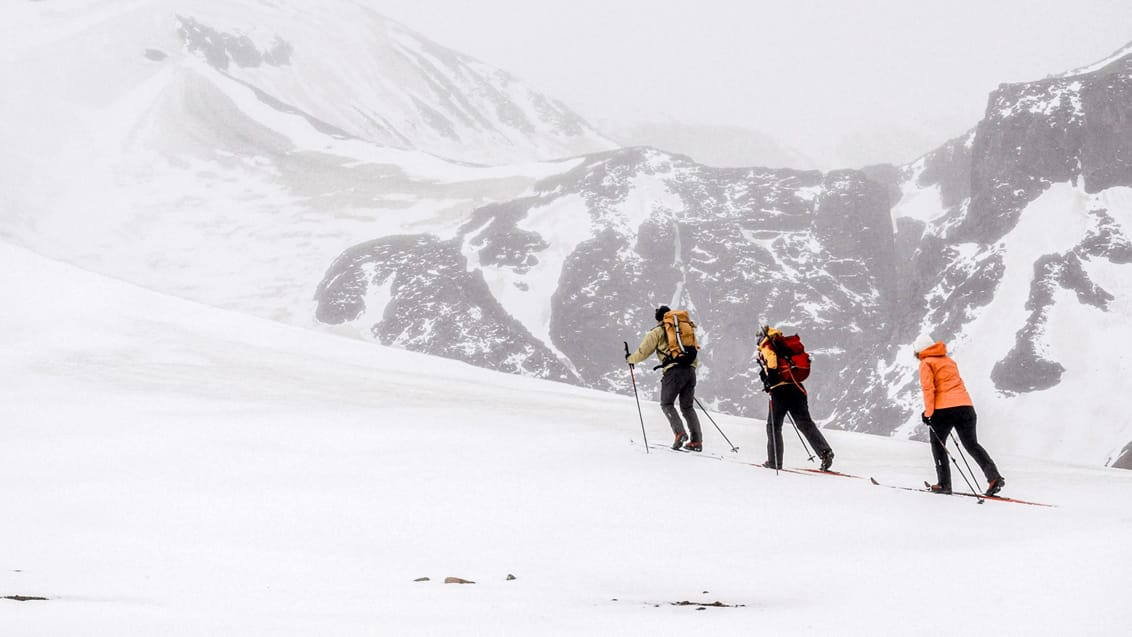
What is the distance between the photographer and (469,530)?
827cm

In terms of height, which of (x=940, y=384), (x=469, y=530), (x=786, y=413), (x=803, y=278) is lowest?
(x=469, y=530)

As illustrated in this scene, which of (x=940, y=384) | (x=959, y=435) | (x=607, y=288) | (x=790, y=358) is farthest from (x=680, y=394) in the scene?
(x=607, y=288)

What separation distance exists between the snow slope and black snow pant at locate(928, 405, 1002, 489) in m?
0.84

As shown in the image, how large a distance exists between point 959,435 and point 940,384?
0.71 metres

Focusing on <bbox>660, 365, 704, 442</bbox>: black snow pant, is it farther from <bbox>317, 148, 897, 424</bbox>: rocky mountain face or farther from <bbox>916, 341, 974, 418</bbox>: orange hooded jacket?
<bbox>317, 148, 897, 424</bbox>: rocky mountain face

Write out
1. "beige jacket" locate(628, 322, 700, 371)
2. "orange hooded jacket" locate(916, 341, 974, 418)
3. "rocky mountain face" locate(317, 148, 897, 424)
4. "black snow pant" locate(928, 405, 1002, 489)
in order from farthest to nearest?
"rocky mountain face" locate(317, 148, 897, 424) → "beige jacket" locate(628, 322, 700, 371) → "orange hooded jacket" locate(916, 341, 974, 418) → "black snow pant" locate(928, 405, 1002, 489)

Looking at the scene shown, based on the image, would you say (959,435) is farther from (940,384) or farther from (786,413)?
(786,413)

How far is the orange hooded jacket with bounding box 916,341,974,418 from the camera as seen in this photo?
1116 cm

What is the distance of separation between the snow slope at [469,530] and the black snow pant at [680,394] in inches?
25.0

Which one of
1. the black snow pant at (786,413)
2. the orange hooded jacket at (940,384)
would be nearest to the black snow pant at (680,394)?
the black snow pant at (786,413)

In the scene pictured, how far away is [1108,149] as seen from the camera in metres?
156

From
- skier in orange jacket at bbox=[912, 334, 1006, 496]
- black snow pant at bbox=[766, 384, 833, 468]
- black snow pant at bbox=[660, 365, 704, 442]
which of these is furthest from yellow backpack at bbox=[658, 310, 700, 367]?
skier in orange jacket at bbox=[912, 334, 1006, 496]

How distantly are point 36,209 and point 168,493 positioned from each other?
538 ft

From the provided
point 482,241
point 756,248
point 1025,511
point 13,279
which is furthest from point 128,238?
point 1025,511
